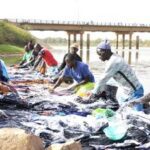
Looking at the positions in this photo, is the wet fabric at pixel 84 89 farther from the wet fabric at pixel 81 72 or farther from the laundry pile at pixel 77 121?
the laundry pile at pixel 77 121

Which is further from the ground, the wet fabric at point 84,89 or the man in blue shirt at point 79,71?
the man in blue shirt at point 79,71

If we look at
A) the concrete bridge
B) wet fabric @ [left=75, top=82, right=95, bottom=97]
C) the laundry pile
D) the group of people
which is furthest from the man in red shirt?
the concrete bridge

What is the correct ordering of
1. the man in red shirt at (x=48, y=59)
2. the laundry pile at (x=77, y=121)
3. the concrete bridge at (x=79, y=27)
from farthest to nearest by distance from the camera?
the concrete bridge at (x=79, y=27)
the man in red shirt at (x=48, y=59)
the laundry pile at (x=77, y=121)

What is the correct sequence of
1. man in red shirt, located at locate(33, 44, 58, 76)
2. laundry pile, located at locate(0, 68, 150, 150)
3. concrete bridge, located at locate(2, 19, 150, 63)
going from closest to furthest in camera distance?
laundry pile, located at locate(0, 68, 150, 150) → man in red shirt, located at locate(33, 44, 58, 76) → concrete bridge, located at locate(2, 19, 150, 63)

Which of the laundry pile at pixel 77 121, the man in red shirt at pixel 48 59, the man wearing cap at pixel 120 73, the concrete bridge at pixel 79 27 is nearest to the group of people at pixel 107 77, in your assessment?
the man wearing cap at pixel 120 73

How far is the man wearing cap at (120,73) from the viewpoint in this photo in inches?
393

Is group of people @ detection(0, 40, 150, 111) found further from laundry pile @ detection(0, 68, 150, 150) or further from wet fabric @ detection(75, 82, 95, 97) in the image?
laundry pile @ detection(0, 68, 150, 150)

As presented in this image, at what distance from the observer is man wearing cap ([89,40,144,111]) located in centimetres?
998

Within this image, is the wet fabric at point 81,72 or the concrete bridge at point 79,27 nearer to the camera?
the wet fabric at point 81,72

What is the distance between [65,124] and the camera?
8.62 meters

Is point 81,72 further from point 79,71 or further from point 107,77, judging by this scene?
point 107,77

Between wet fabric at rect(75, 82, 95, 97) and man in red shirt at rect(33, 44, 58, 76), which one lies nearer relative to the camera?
wet fabric at rect(75, 82, 95, 97)

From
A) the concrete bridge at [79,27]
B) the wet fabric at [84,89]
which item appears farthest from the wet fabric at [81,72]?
the concrete bridge at [79,27]

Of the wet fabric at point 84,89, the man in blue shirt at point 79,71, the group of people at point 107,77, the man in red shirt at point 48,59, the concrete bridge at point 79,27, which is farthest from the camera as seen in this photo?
the concrete bridge at point 79,27
